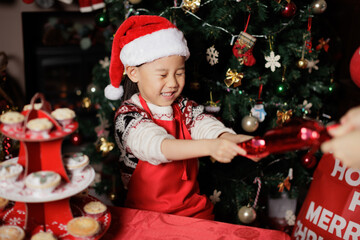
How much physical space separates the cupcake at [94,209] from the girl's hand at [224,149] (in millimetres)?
335

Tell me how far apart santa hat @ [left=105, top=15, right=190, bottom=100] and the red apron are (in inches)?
7.3

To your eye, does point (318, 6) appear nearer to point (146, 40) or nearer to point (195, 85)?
point (195, 85)

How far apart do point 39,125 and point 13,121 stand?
6 cm

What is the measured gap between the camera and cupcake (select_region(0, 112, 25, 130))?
2.54 feet

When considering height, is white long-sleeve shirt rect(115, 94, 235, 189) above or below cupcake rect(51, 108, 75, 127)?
below

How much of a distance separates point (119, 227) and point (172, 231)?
0.51 ft

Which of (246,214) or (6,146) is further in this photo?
(246,214)

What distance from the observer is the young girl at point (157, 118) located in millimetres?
1218

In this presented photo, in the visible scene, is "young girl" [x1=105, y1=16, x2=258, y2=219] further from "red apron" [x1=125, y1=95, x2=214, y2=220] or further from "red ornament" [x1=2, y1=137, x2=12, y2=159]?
"red ornament" [x1=2, y1=137, x2=12, y2=159]

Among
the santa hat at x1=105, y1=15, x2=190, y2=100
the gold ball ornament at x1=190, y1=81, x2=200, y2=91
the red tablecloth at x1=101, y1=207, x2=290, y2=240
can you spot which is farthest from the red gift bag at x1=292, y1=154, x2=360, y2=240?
the santa hat at x1=105, y1=15, x2=190, y2=100

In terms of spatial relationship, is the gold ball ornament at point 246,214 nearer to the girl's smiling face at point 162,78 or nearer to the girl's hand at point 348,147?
the girl's smiling face at point 162,78

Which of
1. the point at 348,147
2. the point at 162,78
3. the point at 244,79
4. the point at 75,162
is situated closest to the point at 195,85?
the point at 244,79

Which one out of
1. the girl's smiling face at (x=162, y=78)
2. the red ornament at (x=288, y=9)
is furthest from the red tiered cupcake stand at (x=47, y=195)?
the red ornament at (x=288, y=9)

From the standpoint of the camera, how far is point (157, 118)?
133cm
